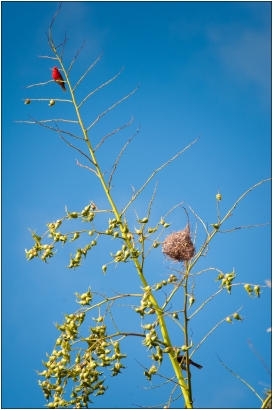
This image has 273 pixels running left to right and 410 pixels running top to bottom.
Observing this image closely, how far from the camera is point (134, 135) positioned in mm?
4066

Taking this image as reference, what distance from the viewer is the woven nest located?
5207mm

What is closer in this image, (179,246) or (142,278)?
(142,278)

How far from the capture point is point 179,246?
530 cm

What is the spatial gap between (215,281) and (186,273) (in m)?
0.21

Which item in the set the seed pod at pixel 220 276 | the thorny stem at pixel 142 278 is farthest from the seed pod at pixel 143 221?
the seed pod at pixel 220 276

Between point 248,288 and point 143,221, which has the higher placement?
point 143,221

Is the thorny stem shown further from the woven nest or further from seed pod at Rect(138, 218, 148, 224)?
the woven nest

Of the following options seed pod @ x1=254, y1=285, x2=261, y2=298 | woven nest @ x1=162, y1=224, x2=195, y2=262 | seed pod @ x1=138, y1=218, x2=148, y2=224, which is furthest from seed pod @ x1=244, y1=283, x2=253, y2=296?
woven nest @ x1=162, y1=224, x2=195, y2=262

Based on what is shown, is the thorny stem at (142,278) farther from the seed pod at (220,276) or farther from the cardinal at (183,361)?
the seed pod at (220,276)

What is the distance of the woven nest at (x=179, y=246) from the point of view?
5207 millimetres

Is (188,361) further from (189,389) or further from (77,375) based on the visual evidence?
(77,375)

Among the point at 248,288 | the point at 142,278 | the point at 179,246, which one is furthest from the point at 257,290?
the point at 179,246

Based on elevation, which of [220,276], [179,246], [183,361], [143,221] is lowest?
[183,361]

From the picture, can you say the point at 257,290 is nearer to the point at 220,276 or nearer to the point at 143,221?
the point at 220,276
